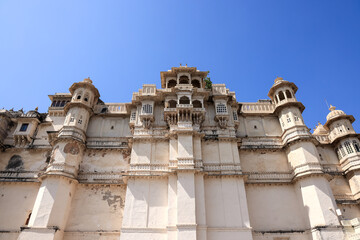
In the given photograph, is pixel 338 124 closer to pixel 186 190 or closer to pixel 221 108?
pixel 221 108

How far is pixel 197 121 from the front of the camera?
21469 millimetres

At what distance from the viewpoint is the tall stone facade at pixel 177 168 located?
17.0 m

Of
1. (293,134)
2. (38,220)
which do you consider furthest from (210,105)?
(38,220)

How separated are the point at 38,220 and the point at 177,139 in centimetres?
1132

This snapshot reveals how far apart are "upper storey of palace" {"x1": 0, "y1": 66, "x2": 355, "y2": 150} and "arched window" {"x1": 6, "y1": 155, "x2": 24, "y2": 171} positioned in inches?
54.7

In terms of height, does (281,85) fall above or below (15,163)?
above

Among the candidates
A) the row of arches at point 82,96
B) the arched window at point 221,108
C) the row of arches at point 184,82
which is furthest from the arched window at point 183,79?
the row of arches at point 82,96

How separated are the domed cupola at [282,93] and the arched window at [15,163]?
23988 millimetres

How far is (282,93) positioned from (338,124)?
19.5 feet

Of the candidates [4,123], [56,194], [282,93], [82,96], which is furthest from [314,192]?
[4,123]

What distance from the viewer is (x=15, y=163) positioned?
21719mm

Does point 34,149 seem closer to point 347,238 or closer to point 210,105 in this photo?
point 210,105

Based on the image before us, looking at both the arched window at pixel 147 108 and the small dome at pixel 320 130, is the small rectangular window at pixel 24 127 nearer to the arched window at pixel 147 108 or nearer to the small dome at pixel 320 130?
the arched window at pixel 147 108

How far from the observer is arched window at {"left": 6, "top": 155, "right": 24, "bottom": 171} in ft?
70.4
